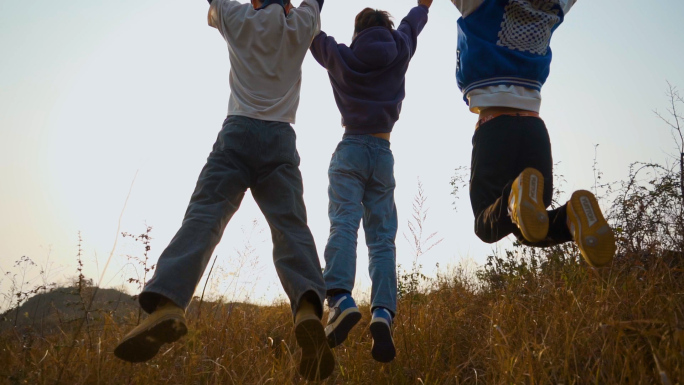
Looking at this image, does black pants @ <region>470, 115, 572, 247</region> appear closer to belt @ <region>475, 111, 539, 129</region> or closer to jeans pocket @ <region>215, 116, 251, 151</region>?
belt @ <region>475, 111, 539, 129</region>

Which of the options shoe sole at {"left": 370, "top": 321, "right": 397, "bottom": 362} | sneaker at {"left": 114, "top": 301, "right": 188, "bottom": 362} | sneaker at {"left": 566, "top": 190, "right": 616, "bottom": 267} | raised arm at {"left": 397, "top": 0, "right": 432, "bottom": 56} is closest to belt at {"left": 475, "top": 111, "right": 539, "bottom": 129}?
sneaker at {"left": 566, "top": 190, "right": 616, "bottom": 267}

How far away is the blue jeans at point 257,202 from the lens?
2811 millimetres

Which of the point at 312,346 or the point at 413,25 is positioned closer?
the point at 312,346

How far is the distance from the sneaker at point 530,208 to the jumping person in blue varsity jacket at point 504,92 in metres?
0.18

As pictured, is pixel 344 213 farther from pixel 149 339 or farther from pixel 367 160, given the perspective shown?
pixel 149 339

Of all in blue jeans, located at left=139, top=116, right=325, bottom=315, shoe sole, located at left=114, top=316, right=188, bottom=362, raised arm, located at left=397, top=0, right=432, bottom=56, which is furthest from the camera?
raised arm, located at left=397, top=0, right=432, bottom=56

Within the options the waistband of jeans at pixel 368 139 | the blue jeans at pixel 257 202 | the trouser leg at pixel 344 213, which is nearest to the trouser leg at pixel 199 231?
the blue jeans at pixel 257 202

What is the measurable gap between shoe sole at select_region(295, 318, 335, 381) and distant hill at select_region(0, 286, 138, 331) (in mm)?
1210

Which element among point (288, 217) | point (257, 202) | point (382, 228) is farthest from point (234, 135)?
point (382, 228)

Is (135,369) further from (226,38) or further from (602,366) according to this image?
(602,366)

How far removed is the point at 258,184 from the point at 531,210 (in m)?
1.47

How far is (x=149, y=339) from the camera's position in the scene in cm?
241

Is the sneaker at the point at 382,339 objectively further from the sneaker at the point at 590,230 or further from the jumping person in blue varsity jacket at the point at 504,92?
the sneaker at the point at 590,230

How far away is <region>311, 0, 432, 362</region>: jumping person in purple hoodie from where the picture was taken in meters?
3.33
